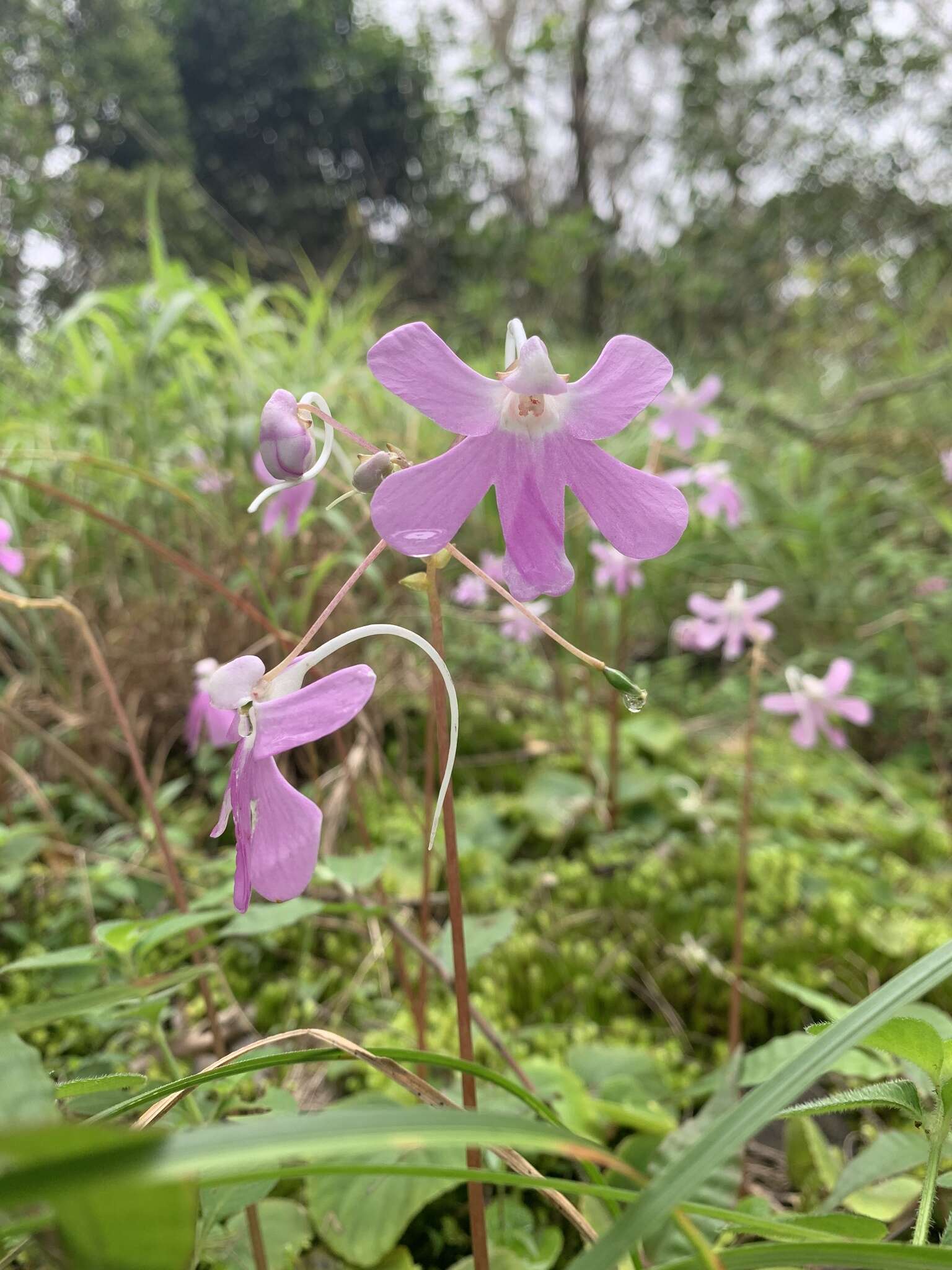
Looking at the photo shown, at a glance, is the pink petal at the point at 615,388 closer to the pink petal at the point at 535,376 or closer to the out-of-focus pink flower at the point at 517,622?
the pink petal at the point at 535,376

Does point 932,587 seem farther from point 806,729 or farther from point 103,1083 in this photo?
point 103,1083

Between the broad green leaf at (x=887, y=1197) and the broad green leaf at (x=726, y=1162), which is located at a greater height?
the broad green leaf at (x=726, y=1162)

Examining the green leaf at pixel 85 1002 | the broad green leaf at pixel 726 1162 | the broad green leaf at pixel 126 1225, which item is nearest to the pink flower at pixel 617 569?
the broad green leaf at pixel 726 1162

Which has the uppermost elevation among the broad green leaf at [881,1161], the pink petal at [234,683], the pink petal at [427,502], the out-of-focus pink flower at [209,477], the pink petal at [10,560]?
the out-of-focus pink flower at [209,477]

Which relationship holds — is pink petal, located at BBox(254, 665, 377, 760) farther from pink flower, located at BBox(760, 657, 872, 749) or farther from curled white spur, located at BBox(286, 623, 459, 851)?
pink flower, located at BBox(760, 657, 872, 749)

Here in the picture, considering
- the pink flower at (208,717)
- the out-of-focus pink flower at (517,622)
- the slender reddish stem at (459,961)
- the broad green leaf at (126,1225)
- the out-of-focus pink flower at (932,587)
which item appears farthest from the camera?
the out-of-focus pink flower at (932,587)

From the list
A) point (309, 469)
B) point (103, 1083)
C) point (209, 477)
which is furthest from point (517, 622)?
point (103, 1083)
